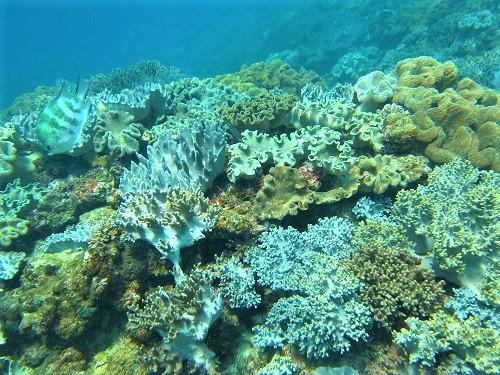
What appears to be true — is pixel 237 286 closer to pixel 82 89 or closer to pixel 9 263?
pixel 9 263

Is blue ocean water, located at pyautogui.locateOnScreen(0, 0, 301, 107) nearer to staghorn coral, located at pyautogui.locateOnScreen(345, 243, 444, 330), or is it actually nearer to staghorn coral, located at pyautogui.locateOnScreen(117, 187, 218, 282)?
staghorn coral, located at pyautogui.locateOnScreen(117, 187, 218, 282)

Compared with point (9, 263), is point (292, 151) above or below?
below

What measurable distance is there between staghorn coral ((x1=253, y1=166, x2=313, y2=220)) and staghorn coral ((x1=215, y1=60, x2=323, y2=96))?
237 inches

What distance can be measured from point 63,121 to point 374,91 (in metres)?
5.02

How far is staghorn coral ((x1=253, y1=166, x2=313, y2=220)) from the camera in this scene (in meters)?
4.25

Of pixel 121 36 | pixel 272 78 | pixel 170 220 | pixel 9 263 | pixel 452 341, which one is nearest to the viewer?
pixel 452 341

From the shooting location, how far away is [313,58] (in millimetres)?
22766

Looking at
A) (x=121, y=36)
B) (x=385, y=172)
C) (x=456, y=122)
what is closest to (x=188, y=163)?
(x=385, y=172)

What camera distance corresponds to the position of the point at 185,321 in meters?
3.27

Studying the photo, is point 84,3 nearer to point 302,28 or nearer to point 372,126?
point 302,28

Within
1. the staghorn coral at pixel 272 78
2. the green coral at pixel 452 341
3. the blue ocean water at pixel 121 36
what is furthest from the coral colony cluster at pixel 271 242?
the blue ocean water at pixel 121 36

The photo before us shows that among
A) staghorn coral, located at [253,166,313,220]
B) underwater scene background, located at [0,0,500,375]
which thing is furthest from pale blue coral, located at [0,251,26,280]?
staghorn coral, located at [253,166,313,220]

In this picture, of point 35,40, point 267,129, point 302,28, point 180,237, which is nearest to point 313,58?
point 302,28

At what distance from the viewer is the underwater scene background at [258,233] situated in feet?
10.8
